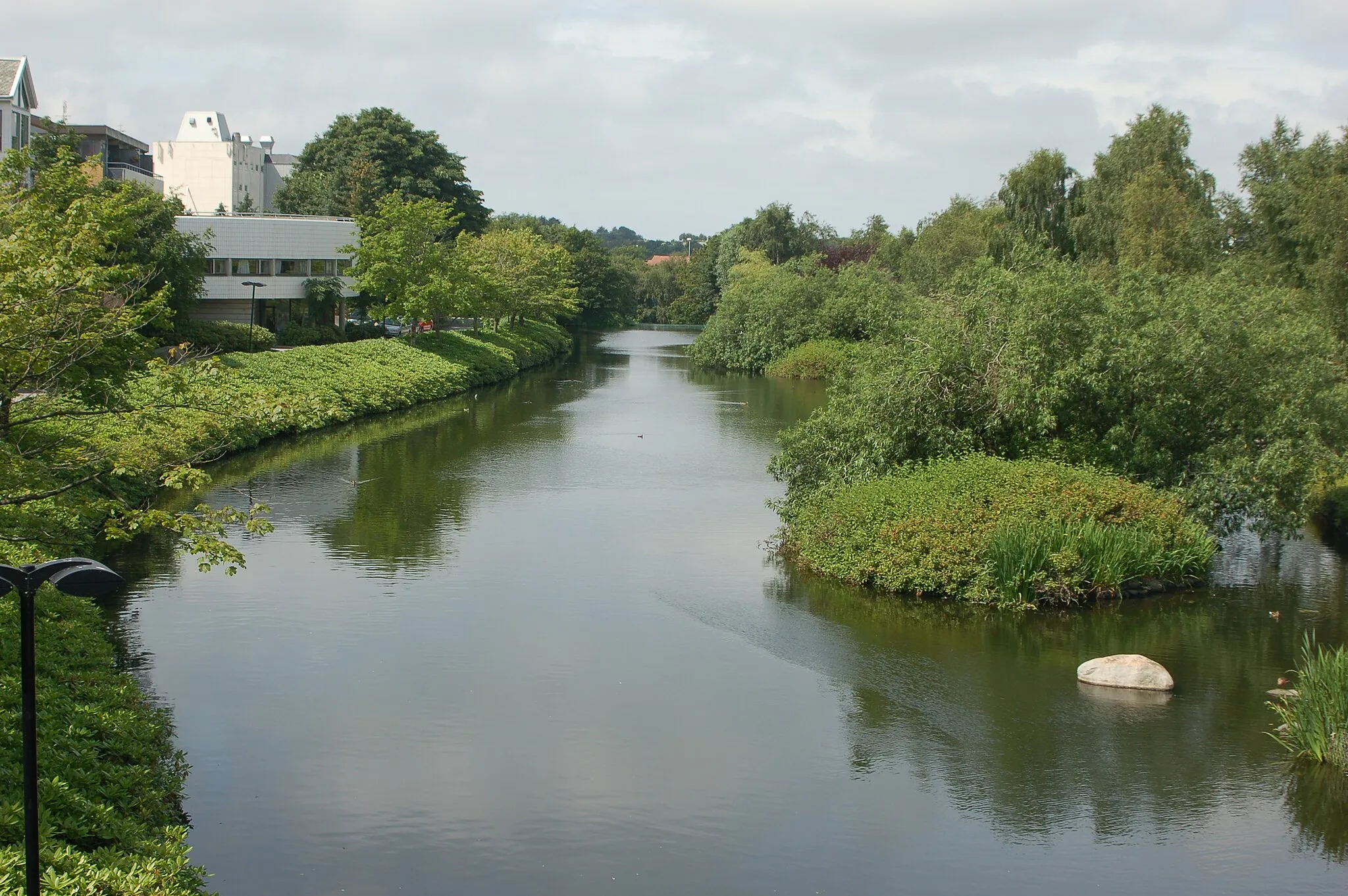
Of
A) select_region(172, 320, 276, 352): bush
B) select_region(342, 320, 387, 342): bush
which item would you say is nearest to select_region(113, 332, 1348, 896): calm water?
select_region(172, 320, 276, 352): bush

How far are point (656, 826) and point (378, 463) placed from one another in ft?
76.2

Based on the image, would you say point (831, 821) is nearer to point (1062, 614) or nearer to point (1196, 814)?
point (1196, 814)

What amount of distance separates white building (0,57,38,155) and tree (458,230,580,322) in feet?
68.8

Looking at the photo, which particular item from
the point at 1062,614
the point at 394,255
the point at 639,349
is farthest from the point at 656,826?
the point at 639,349

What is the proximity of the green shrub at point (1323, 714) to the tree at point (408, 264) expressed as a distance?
48.0 metres

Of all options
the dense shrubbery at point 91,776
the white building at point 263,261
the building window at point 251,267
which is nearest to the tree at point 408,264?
the white building at point 263,261

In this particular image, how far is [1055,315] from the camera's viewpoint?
2369 centimetres

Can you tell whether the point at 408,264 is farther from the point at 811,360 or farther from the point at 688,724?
the point at 688,724

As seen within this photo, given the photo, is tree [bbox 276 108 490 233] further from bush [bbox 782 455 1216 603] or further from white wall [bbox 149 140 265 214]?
bush [bbox 782 455 1216 603]

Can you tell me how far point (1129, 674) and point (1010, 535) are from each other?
12.4 ft

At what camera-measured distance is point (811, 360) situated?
2625 inches

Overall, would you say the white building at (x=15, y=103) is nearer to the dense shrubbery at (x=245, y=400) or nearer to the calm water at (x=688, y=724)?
the dense shrubbery at (x=245, y=400)

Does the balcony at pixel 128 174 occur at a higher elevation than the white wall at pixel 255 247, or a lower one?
higher

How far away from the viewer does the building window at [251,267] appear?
5609 centimetres
